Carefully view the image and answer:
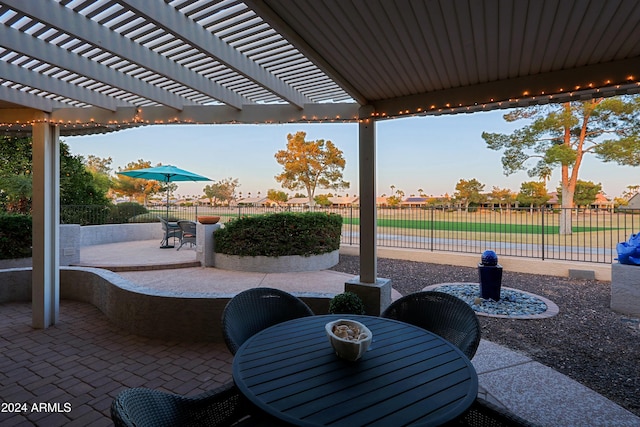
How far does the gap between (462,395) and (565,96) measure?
2765 millimetres

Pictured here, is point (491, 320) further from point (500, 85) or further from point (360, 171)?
point (500, 85)

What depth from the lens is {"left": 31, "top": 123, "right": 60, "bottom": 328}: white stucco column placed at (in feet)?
13.1

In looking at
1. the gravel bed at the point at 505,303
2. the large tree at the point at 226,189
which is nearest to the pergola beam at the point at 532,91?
the gravel bed at the point at 505,303

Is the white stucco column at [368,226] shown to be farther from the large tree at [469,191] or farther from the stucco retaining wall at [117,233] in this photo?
the large tree at [469,191]

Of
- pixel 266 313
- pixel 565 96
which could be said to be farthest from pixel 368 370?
pixel 565 96

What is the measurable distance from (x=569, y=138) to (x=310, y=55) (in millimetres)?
15662

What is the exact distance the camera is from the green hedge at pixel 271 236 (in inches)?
257

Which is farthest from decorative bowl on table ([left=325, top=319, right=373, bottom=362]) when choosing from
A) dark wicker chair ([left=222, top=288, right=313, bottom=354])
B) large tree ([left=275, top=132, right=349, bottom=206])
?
large tree ([left=275, top=132, right=349, bottom=206])

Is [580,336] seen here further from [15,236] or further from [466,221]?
[15,236]

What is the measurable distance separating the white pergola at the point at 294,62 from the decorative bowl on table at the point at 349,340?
5.73ft

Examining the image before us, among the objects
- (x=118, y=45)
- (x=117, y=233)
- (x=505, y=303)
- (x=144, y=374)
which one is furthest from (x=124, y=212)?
(x=505, y=303)

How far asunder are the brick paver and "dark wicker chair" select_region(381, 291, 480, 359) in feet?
5.33

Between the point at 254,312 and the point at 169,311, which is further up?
the point at 254,312

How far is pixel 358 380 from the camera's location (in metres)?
1.43
